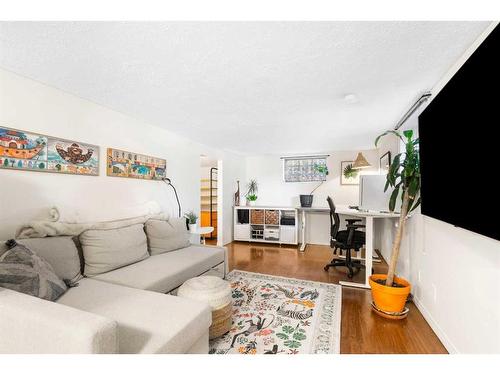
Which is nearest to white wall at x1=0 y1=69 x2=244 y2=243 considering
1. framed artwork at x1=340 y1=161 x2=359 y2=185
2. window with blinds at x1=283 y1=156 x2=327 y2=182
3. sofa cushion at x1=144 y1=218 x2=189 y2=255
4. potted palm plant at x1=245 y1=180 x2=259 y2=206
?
sofa cushion at x1=144 y1=218 x2=189 y2=255

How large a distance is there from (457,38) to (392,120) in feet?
5.32

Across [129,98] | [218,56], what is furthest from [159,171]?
[218,56]

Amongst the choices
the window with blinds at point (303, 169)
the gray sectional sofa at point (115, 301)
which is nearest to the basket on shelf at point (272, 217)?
the window with blinds at point (303, 169)

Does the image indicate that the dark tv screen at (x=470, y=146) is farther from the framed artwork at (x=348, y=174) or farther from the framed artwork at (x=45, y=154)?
the framed artwork at (x=348, y=174)

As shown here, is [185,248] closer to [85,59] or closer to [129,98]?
[129,98]

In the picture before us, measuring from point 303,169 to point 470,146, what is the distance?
4.21 metres

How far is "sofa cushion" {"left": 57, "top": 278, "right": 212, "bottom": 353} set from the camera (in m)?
1.14

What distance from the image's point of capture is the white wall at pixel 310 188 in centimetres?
496

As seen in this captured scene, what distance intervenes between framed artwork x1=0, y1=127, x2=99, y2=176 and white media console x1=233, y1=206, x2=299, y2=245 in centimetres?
336

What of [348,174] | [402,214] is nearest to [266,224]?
[348,174]

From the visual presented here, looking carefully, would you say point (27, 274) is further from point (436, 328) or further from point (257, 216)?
point (257, 216)

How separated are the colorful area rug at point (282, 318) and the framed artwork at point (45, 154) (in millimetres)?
1995

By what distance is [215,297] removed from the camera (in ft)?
5.65

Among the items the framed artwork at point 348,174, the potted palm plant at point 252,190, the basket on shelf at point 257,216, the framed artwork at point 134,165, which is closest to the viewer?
the framed artwork at point 134,165
